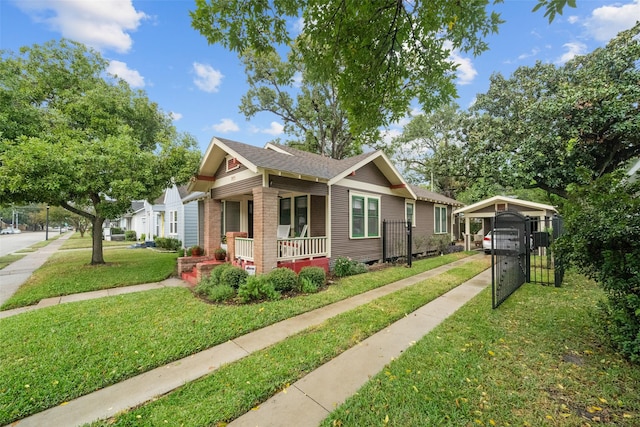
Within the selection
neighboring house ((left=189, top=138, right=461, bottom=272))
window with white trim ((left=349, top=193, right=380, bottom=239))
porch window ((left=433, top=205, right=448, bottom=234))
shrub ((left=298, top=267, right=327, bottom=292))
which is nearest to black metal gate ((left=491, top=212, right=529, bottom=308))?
shrub ((left=298, top=267, right=327, bottom=292))

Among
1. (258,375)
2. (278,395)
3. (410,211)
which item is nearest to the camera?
(278,395)

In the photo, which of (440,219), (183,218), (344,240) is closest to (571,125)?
(440,219)

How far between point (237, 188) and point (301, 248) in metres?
3.15

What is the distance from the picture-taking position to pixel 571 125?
532 inches

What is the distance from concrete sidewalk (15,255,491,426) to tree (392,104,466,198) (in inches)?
896

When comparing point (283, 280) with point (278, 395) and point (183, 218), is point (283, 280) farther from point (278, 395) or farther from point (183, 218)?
point (183, 218)

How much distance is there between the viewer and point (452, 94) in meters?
4.68

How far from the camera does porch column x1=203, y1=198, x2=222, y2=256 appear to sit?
10.5 meters

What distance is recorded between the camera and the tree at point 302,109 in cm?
2300

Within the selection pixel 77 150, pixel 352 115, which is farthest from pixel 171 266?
pixel 352 115

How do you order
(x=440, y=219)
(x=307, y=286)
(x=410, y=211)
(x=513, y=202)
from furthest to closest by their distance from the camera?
(x=440, y=219) < (x=513, y=202) < (x=410, y=211) < (x=307, y=286)

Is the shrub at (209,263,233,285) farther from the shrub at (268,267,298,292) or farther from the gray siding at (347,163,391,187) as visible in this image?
the gray siding at (347,163,391,187)

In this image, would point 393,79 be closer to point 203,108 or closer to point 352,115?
point 352,115

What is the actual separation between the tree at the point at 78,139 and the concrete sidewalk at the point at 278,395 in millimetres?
7871
